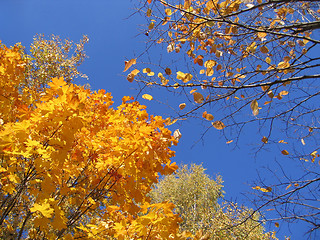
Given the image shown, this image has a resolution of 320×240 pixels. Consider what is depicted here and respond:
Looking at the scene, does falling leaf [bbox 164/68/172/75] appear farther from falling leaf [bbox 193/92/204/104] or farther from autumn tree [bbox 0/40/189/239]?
autumn tree [bbox 0/40/189/239]

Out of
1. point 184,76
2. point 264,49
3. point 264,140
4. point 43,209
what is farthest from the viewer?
point 264,140

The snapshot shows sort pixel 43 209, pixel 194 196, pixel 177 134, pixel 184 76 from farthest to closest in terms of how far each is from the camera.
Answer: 1. pixel 194 196
2. pixel 177 134
3. pixel 184 76
4. pixel 43 209

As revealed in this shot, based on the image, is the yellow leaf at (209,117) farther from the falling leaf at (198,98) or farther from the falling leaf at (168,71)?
the falling leaf at (168,71)

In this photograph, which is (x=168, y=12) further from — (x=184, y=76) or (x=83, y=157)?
(x=83, y=157)

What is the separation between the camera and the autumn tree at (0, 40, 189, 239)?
5.81ft

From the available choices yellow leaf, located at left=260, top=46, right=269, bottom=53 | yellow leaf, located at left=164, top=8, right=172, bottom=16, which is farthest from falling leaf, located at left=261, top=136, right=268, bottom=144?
yellow leaf, located at left=164, top=8, right=172, bottom=16

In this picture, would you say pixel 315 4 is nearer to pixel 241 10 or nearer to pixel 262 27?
pixel 262 27

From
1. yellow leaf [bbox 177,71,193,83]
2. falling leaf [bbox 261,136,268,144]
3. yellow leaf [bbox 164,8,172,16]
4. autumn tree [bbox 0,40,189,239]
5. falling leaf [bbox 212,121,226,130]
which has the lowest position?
autumn tree [bbox 0,40,189,239]

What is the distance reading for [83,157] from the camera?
247 cm

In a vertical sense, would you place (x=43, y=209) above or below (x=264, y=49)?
below

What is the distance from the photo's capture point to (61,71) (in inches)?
301

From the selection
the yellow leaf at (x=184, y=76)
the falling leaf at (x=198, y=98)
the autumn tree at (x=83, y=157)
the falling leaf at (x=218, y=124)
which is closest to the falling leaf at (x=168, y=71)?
the yellow leaf at (x=184, y=76)

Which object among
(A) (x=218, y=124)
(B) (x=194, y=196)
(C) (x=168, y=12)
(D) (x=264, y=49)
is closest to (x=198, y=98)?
(A) (x=218, y=124)

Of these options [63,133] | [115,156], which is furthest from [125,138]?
[63,133]
